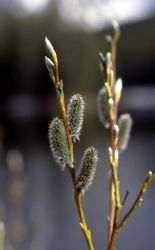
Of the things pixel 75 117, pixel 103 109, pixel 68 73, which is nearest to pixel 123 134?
pixel 103 109

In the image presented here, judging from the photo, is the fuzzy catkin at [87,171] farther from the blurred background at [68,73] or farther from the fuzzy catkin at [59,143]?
the blurred background at [68,73]

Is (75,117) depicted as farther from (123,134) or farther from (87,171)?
(123,134)

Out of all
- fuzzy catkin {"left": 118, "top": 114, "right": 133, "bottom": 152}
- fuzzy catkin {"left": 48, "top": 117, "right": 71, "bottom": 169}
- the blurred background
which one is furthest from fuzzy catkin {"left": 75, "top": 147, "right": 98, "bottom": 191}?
the blurred background

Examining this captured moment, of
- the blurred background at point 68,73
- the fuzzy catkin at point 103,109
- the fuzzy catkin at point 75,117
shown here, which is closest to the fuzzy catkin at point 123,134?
the fuzzy catkin at point 103,109

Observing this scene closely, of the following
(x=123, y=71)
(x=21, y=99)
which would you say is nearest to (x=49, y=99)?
(x=21, y=99)

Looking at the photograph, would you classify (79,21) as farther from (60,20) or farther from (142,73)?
(142,73)

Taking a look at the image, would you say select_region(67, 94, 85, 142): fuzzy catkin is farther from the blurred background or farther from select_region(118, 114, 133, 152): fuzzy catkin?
the blurred background
